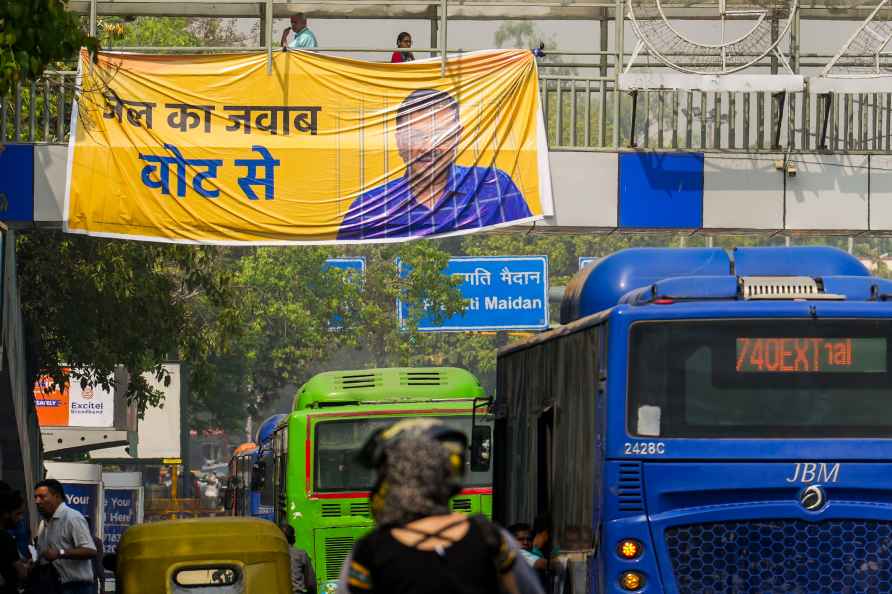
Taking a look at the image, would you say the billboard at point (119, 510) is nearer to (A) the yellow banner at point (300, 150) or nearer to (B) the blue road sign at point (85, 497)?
(B) the blue road sign at point (85, 497)

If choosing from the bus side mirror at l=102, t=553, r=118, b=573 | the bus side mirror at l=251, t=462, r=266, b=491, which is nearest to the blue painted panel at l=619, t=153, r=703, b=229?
the bus side mirror at l=251, t=462, r=266, b=491

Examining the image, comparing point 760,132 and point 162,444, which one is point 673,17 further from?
point 162,444

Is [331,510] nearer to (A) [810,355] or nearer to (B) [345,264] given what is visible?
(A) [810,355]

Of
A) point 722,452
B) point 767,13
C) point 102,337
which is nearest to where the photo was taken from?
point 722,452

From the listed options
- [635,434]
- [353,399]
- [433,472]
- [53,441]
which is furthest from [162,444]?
[433,472]

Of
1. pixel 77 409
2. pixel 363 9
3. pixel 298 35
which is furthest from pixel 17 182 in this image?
pixel 77 409

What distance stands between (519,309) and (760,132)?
25923 millimetres

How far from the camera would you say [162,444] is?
49.2 meters

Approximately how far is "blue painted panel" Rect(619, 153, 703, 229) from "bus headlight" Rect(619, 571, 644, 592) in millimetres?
10254

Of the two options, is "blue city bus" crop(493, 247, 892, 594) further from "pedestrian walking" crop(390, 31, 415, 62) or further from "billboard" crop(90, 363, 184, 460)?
"billboard" crop(90, 363, 184, 460)

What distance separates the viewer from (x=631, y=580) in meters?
11.9

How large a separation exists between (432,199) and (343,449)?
3.01 meters

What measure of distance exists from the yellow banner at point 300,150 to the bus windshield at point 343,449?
2096mm

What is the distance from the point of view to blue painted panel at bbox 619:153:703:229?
21812mm
